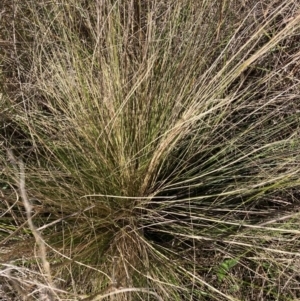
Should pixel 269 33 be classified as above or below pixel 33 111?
above

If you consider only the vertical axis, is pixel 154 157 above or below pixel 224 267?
above

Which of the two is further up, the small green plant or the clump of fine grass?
the clump of fine grass

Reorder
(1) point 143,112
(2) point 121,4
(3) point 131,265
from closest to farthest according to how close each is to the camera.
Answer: (3) point 131,265
(1) point 143,112
(2) point 121,4

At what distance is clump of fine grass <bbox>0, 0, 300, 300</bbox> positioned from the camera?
972 millimetres

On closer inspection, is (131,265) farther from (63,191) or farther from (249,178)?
(249,178)

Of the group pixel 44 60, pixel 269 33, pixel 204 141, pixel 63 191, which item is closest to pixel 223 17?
pixel 269 33

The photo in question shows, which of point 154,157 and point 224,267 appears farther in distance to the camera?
point 224,267

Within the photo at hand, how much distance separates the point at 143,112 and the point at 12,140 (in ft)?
1.07

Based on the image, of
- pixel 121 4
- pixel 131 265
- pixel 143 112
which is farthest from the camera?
pixel 121 4

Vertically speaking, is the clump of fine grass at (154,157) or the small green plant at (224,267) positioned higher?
the clump of fine grass at (154,157)

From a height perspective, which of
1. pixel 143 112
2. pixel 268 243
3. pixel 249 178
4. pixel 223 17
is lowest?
pixel 268 243

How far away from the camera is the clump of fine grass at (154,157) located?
0.97 metres

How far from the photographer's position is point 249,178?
106 cm

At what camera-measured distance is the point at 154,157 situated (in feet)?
3.02
